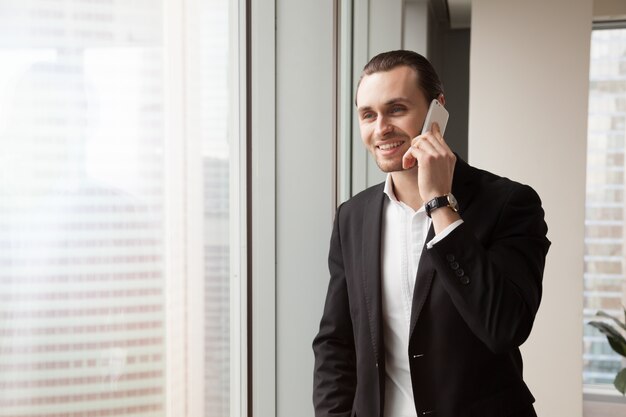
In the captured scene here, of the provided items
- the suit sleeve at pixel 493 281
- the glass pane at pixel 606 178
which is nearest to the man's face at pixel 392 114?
the suit sleeve at pixel 493 281

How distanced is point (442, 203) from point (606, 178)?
4541 mm

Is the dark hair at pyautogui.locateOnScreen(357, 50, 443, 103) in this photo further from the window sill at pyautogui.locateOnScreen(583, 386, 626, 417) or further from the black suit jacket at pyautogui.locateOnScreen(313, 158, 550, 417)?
the window sill at pyautogui.locateOnScreen(583, 386, 626, 417)

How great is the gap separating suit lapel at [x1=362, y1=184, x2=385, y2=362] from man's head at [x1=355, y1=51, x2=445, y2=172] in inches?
5.2

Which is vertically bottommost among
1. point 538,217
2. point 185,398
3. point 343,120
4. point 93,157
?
point 185,398

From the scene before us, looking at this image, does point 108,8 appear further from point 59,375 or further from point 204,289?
point 204,289

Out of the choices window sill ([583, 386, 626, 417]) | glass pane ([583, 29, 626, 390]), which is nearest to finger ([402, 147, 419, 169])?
glass pane ([583, 29, 626, 390])

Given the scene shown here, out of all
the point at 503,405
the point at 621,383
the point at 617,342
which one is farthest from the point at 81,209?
the point at 617,342

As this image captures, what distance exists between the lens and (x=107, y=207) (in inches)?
39.4

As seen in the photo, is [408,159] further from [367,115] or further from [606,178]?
[606,178]

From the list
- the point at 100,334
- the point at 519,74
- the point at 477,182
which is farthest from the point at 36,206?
the point at 519,74

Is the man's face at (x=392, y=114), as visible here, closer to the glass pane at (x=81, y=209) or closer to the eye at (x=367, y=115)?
the eye at (x=367, y=115)

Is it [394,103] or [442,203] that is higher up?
[394,103]

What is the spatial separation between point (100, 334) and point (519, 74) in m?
3.31

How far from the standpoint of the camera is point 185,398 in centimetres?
135
